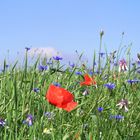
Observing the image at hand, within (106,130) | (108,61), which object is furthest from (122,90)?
(106,130)

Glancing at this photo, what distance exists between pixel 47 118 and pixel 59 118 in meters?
0.37

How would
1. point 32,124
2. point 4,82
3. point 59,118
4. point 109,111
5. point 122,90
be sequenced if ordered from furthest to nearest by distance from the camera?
point 122,90, point 4,82, point 109,111, point 59,118, point 32,124

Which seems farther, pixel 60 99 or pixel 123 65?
pixel 123 65

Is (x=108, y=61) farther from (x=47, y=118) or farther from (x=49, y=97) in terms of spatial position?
(x=49, y=97)

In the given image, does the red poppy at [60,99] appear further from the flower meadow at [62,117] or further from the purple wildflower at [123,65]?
the purple wildflower at [123,65]

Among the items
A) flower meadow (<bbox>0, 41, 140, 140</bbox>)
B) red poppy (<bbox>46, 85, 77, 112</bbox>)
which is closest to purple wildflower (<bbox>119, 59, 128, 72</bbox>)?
flower meadow (<bbox>0, 41, 140, 140</bbox>)

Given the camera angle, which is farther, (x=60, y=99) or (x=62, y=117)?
(x=62, y=117)

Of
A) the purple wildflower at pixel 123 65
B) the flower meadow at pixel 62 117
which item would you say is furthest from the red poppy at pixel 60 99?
the purple wildflower at pixel 123 65

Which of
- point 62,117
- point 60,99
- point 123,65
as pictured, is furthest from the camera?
point 123,65

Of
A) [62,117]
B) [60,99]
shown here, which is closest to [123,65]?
[62,117]

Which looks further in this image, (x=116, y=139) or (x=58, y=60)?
(x=58, y=60)

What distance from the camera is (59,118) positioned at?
3.27m

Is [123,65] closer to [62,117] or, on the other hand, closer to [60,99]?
[62,117]

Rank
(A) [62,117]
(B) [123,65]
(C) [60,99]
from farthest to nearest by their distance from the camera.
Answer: (B) [123,65], (A) [62,117], (C) [60,99]
